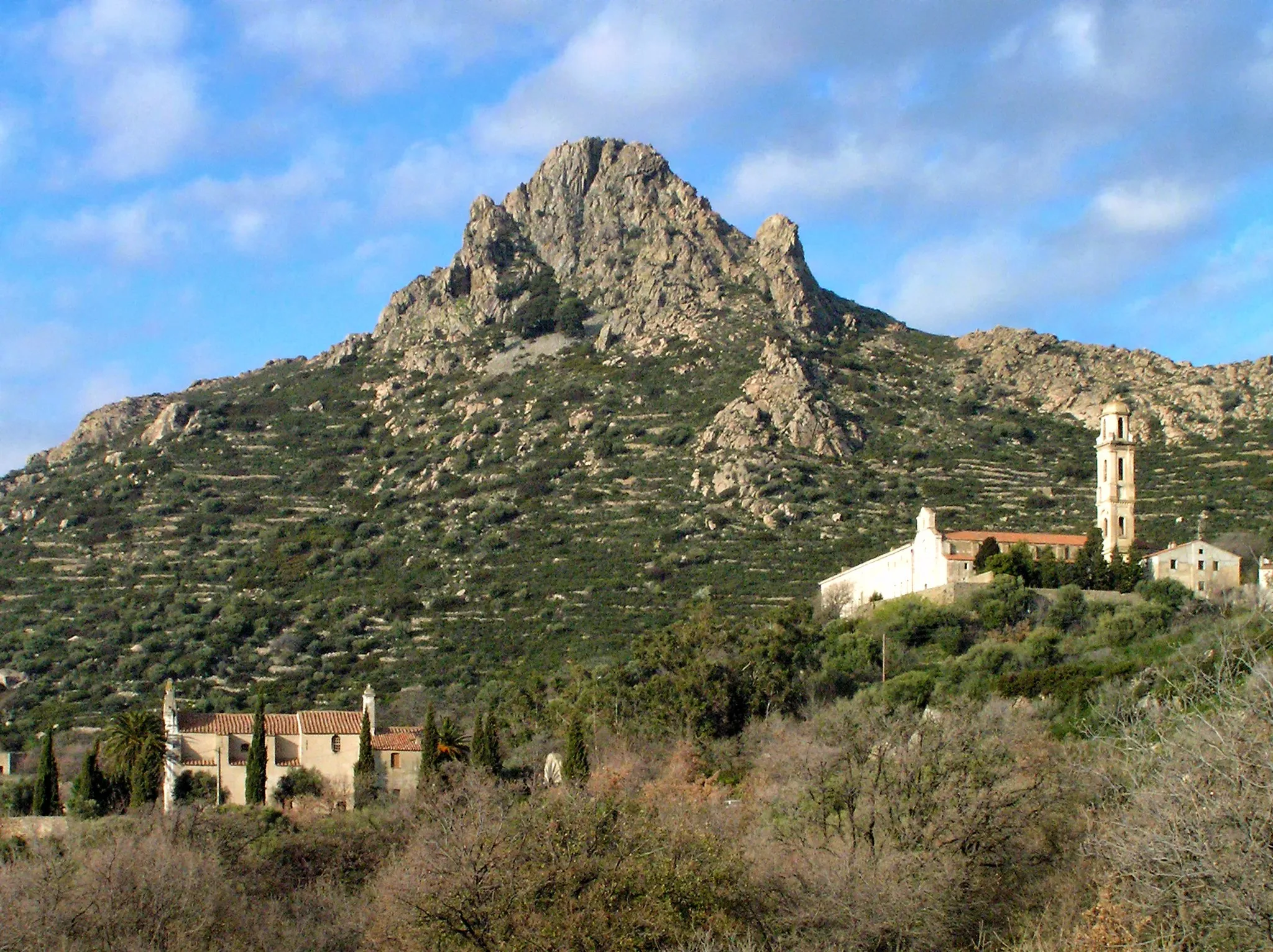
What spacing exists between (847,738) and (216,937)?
1391 centimetres

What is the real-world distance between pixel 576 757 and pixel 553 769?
350cm

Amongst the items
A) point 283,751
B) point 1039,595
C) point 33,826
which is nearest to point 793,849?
point 283,751

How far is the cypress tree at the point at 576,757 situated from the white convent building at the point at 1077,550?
18877 mm

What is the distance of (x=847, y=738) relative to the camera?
35188 mm

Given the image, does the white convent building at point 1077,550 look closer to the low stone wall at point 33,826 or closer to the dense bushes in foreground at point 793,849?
the dense bushes in foreground at point 793,849

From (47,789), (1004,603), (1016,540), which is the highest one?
(1016,540)

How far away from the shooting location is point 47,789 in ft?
148

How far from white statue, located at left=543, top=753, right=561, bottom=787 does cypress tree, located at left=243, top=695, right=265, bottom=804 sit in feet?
26.4

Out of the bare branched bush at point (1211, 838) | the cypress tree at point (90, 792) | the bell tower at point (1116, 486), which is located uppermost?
the bell tower at point (1116, 486)

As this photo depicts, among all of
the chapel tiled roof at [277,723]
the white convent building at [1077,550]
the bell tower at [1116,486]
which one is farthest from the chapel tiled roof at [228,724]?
the bell tower at [1116,486]

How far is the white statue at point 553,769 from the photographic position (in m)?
45.1

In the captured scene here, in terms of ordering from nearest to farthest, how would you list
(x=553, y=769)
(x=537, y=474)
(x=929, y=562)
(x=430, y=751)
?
(x=430, y=751)
(x=553, y=769)
(x=929, y=562)
(x=537, y=474)

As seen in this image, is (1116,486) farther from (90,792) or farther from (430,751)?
(90,792)

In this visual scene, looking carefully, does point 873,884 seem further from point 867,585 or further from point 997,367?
point 997,367
